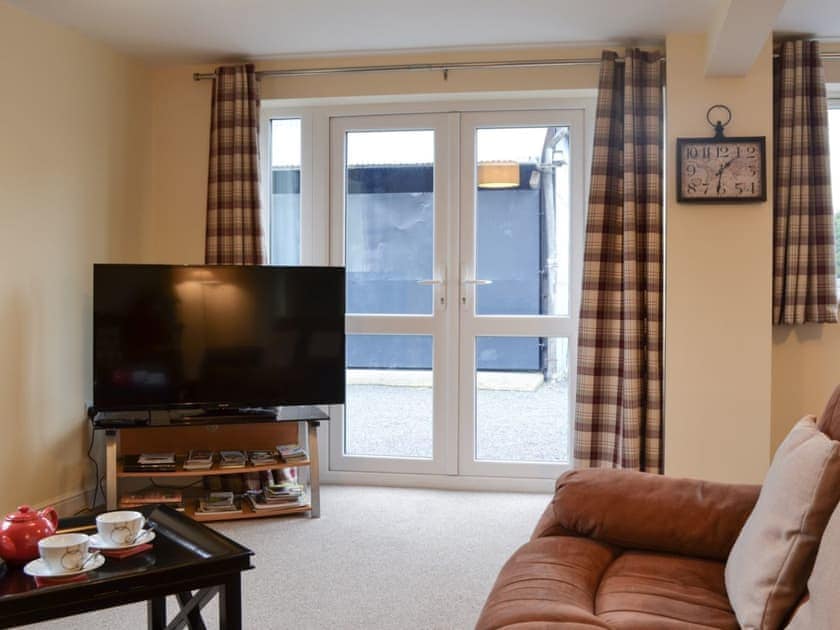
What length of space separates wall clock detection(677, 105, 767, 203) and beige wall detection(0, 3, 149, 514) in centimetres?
292

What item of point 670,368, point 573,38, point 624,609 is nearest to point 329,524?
point 670,368

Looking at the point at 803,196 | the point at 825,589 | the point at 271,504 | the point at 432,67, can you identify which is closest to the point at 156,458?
the point at 271,504

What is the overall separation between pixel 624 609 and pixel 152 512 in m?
1.45

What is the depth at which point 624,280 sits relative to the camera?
400 centimetres

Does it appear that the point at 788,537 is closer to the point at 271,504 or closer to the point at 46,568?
the point at 46,568

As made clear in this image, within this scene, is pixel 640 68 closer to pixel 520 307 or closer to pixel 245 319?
pixel 520 307

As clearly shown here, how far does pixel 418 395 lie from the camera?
4590 mm

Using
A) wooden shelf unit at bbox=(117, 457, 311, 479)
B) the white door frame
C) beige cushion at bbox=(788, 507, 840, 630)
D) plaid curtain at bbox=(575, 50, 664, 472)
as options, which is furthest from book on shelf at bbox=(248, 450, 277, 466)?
beige cushion at bbox=(788, 507, 840, 630)

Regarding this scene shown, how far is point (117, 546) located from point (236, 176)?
2643 mm

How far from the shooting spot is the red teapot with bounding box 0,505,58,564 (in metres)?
1.96

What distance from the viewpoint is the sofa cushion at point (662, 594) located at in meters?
1.65

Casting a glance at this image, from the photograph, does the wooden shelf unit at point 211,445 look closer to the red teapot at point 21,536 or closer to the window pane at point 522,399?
the window pane at point 522,399

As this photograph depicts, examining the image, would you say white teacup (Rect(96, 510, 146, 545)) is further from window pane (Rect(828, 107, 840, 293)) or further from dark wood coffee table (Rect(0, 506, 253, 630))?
window pane (Rect(828, 107, 840, 293))

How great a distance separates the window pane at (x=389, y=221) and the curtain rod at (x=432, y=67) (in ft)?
1.26
